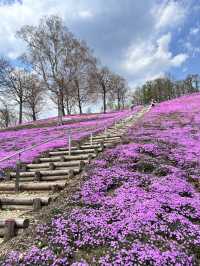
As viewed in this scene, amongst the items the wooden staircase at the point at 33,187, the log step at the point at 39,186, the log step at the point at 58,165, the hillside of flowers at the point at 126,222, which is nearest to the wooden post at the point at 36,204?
the wooden staircase at the point at 33,187

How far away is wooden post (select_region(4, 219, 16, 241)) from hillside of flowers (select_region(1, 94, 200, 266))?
27.3 inches

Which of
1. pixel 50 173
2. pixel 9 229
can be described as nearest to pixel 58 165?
pixel 50 173

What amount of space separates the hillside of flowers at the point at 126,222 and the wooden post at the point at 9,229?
695mm

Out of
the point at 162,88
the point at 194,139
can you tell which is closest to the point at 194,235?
the point at 194,139

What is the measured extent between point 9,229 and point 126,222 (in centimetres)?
257

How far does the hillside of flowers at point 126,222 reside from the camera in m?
5.79

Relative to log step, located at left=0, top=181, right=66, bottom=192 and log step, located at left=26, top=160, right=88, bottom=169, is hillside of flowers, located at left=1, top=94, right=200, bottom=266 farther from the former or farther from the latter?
log step, located at left=26, top=160, right=88, bottom=169

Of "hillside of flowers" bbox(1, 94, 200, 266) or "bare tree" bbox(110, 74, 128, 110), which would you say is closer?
"hillside of flowers" bbox(1, 94, 200, 266)

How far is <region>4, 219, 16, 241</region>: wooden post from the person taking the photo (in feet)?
23.3

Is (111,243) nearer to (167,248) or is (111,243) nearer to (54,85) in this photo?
(167,248)

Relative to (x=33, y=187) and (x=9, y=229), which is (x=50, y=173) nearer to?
(x=33, y=187)

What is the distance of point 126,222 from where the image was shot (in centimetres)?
691

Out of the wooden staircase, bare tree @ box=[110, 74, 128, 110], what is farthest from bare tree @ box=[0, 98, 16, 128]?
the wooden staircase

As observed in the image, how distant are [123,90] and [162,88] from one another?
15015 millimetres
